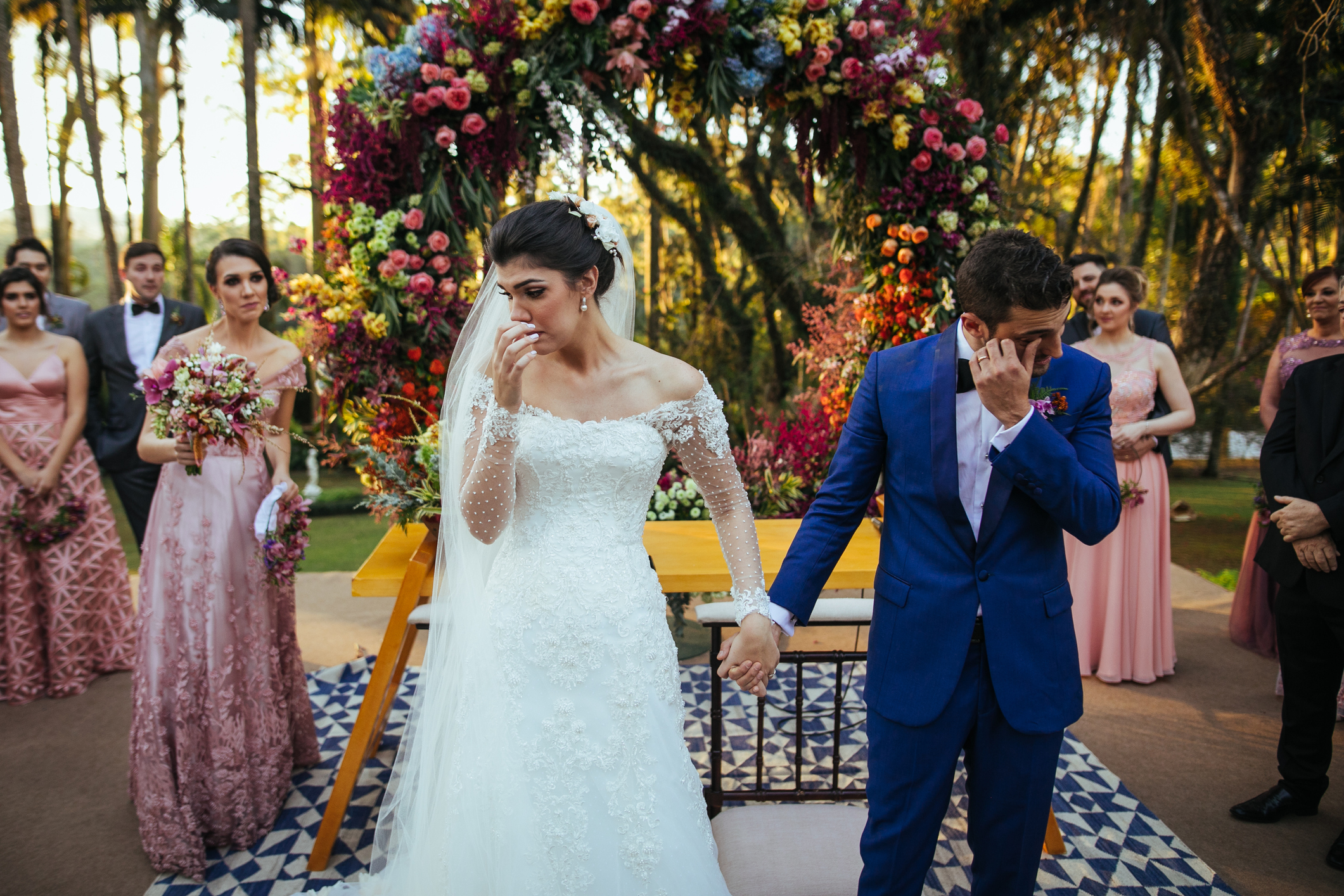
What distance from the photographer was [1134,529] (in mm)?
4945

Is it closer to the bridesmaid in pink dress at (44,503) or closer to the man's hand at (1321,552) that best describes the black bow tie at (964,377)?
the man's hand at (1321,552)

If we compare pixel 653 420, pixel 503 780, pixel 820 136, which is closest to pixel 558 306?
pixel 653 420

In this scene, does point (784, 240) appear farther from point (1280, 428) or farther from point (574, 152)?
point (1280, 428)

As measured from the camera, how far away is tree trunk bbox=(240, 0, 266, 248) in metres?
11.2

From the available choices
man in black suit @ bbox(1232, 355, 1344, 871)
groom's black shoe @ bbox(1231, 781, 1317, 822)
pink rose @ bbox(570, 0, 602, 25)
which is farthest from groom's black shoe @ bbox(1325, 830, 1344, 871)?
pink rose @ bbox(570, 0, 602, 25)

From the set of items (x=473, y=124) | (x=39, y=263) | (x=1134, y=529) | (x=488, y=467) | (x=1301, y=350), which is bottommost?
(x=1134, y=529)

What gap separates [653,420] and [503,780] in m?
1.07

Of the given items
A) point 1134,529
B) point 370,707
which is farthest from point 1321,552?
point 370,707

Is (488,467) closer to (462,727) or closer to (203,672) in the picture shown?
(462,727)

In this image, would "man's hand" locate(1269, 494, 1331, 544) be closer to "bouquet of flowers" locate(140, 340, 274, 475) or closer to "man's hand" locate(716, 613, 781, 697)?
"man's hand" locate(716, 613, 781, 697)

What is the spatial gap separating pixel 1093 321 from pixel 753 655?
4692 millimetres

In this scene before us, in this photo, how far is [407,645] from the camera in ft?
12.0

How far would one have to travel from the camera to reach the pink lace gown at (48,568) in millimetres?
4656

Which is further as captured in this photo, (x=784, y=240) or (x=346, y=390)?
(x=784, y=240)
